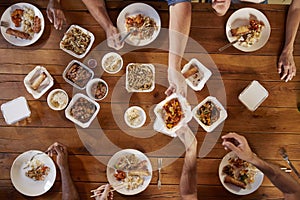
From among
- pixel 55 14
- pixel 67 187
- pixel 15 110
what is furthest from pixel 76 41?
pixel 67 187

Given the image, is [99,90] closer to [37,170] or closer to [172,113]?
[172,113]

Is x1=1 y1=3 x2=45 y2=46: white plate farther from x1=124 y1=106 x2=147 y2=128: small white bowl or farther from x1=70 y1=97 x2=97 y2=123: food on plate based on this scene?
x1=124 y1=106 x2=147 y2=128: small white bowl

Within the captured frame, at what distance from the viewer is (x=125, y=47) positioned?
2.56m

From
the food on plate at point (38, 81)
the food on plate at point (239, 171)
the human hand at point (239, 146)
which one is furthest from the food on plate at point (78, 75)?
the food on plate at point (239, 171)

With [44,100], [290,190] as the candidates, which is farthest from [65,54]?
[290,190]

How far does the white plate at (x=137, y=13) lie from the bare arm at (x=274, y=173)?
2.86 feet

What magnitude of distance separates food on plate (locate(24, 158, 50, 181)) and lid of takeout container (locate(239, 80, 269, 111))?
1.34 meters

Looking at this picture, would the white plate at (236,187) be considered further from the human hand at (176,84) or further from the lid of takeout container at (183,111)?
the human hand at (176,84)

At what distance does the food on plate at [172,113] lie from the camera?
2391 mm

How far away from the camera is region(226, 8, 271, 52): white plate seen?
2576 millimetres

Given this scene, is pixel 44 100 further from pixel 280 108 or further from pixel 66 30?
pixel 280 108

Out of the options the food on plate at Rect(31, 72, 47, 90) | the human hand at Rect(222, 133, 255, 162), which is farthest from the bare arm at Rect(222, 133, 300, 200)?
the food on plate at Rect(31, 72, 47, 90)

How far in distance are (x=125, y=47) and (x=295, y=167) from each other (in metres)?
1.37

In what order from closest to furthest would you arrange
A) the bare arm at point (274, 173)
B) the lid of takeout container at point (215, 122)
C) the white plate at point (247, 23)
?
the bare arm at point (274, 173)
the lid of takeout container at point (215, 122)
the white plate at point (247, 23)
